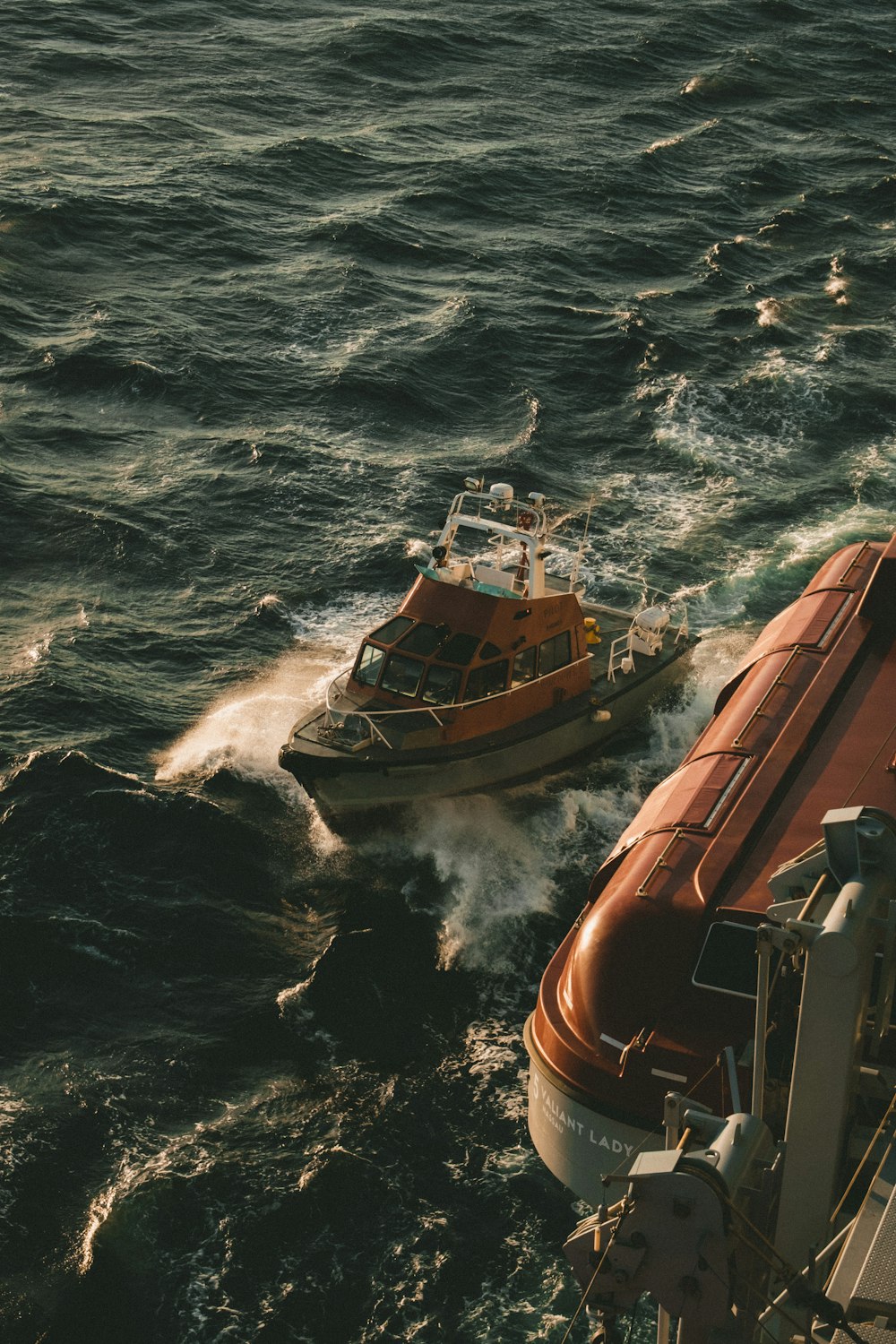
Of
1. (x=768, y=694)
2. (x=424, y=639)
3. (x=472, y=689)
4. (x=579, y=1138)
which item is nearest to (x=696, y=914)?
(x=579, y=1138)

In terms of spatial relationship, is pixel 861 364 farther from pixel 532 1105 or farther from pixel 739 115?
pixel 532 1105

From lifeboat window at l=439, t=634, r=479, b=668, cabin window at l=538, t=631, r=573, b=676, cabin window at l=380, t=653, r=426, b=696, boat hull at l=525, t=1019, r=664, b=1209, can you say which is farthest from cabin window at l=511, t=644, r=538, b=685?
boat hull at l=525, t=1019, r=664, b=1209

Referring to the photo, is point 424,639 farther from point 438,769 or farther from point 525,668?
point 438,769

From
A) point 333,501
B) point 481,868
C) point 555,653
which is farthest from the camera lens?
point 333,501

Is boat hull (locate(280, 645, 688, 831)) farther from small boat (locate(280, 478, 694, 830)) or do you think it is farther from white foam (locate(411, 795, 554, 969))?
white foam (locate(411, 795, 554, 969))

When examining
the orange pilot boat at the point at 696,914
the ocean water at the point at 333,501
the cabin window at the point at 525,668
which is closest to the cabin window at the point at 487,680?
the cabin window at the point at 525,668

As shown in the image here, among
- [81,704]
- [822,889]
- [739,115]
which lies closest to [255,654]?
[81,704]

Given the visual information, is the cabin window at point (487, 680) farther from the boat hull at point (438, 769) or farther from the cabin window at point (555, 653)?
the cabin window at point (555, 653)
